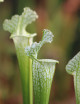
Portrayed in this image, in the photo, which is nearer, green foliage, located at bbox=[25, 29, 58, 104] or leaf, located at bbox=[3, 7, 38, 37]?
green foliage, located at bbox=[25, 29, 58, 104]

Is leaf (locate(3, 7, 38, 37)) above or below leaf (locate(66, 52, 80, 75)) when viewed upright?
above

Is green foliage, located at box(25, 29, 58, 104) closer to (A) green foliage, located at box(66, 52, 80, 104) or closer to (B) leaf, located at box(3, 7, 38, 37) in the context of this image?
(A) green foliage, located at box(66, 52, 80, 104)

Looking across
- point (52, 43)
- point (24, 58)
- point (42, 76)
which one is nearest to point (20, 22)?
point (24, 58)

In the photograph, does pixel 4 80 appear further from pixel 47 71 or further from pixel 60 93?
pixel 47 71

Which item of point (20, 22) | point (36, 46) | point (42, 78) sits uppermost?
point (20, 22)

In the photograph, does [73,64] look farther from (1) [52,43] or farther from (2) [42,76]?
(1) [52,43]

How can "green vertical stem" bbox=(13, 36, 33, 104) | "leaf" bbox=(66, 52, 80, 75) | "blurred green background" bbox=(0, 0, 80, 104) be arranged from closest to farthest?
"leaf" bbox=(66, 52, 80, 75) < "green vertical stem" bbox=(13, 36, 33, 104) < "blurred green background" bbox=(0, 0, 80, 104)

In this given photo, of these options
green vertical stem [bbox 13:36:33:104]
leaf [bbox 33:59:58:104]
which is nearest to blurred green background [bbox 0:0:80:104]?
green vertical stem [bbox 13:36:33:104]

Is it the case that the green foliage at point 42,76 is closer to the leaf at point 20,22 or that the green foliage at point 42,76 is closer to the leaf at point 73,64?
the leaf at point 73,64
